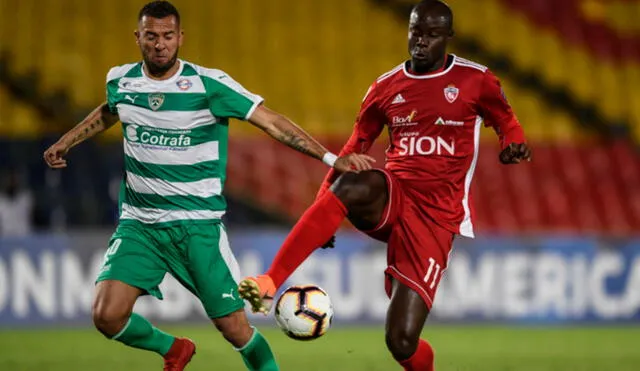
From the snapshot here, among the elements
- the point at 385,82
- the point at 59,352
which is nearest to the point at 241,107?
the point at 385,82

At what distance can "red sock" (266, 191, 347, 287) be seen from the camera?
19.7 feet

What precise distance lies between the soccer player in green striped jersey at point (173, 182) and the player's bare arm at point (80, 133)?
0.03 ft

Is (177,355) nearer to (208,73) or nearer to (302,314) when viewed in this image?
(302,314)

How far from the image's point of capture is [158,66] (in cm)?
647

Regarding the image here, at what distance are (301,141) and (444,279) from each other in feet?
19.2

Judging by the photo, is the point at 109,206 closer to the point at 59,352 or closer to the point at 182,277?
the point at 59,352

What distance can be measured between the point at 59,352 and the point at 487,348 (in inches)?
137

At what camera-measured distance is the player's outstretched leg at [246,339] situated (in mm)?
6531

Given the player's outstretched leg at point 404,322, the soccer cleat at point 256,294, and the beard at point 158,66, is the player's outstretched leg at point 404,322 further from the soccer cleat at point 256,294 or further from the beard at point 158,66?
the beard at point 158,66

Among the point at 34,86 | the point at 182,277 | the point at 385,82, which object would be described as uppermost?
A: the point at 385,82

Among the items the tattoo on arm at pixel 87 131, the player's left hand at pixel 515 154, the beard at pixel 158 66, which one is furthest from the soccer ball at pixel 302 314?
the tattoo on arm at pixel 87 131

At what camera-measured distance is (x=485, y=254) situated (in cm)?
1212

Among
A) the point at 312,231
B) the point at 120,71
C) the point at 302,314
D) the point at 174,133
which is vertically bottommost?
the point at 302,314

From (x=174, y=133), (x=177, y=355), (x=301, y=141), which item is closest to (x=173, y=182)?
(x=174, y=133)
